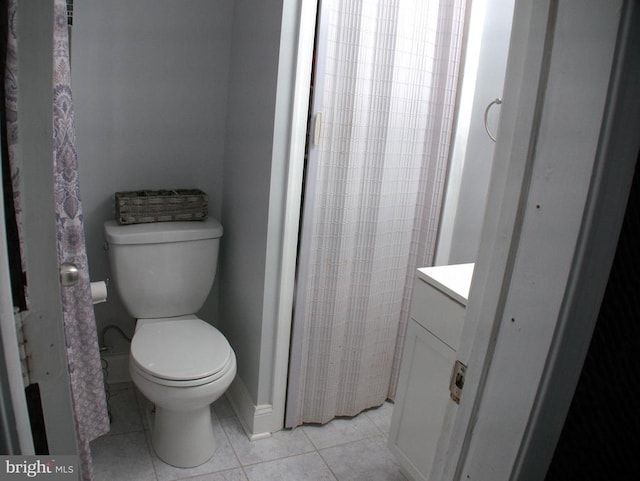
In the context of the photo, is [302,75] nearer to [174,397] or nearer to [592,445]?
[174,397]

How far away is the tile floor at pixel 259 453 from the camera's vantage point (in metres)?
1.83

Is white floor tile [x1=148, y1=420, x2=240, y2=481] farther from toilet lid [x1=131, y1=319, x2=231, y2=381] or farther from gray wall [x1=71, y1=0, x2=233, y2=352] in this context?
gray wall [x1=71, y1=0, x2=233, y2=352]

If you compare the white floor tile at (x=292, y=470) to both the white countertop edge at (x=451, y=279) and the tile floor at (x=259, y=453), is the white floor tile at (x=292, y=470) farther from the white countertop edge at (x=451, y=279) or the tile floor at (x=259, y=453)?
the white countertop edge at (x=451, y=279)

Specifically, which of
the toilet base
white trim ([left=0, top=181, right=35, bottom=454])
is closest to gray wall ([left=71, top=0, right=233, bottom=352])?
the toilet base

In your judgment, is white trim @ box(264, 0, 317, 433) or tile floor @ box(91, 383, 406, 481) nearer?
white trim @ box(264, 0, 317, 433)

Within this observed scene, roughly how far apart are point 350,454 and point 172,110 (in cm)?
167

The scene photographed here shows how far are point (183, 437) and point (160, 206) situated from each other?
0.94 meters

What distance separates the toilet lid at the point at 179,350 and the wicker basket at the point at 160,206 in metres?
0.45

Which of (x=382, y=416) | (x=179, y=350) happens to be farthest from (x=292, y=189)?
(x=382, y=416)

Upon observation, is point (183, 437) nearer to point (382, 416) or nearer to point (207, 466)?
point (207, 466)

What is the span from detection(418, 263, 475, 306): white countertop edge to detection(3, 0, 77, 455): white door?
3.51ft

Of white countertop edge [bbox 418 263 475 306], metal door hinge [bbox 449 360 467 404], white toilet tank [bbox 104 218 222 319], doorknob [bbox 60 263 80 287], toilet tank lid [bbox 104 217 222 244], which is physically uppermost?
doorknob [bbox 60 263 80 287]

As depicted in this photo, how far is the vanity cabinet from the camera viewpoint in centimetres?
149

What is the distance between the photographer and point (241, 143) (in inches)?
82.1
